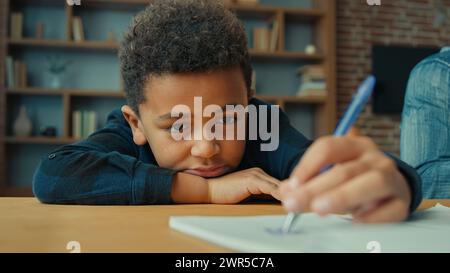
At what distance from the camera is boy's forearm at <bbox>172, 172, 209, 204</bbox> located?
2.34 ft

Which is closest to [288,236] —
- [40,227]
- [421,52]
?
[40,227]

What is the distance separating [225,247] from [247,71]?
1.80 feet

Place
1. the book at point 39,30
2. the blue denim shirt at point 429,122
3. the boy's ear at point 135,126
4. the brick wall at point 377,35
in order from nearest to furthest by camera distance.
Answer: the boy's ear at point 135,126 → the blue denim shirt at point 429,122 → the book at point 39,30 → the brick wall at point 377,35

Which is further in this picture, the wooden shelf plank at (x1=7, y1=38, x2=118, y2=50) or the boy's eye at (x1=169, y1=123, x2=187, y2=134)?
the wooden shelf plank at (x1=7, y1=38, x2=118, y2=50)

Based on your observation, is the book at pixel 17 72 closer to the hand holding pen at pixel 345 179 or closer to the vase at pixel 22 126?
the vase at pixel 22 126

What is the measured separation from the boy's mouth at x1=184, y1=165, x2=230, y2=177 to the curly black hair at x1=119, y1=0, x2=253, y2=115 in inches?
5.8

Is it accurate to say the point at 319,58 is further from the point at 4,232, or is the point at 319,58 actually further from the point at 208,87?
the point at 4,232

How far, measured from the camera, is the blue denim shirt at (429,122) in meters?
1.14

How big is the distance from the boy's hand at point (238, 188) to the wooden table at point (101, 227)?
0.03 metres

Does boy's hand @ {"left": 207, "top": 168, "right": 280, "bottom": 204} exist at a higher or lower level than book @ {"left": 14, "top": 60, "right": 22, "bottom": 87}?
lower

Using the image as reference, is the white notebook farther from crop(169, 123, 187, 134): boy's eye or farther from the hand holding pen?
crop(169, 123, 187, 134): boy's eye

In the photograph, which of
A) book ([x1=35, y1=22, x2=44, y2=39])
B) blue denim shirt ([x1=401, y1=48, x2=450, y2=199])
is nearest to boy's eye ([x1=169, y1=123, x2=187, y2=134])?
blue denim shirt ([x1=401, y1=48, x2=450, y2=199])

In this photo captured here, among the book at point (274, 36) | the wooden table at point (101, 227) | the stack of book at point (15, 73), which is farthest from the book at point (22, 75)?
the wooden table at point (101, 227)

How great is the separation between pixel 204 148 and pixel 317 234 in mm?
312
